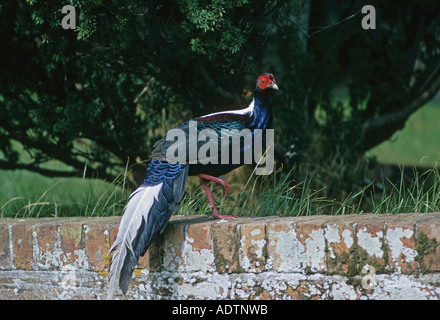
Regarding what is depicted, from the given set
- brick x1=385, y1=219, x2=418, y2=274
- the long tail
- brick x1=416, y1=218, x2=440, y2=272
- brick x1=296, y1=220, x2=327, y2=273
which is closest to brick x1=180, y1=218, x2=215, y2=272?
the long tail

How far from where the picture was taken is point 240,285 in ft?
10.7

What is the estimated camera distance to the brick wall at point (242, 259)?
294 cm

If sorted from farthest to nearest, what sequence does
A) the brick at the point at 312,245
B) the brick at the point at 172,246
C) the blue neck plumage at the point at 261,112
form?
the blue neck plumage at the point at 261,112 < the brick at the point at 172,246 < the brick at the point at 312,245

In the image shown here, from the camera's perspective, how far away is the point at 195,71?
4.88m

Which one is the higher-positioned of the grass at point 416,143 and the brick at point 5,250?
the grass at point 416,143

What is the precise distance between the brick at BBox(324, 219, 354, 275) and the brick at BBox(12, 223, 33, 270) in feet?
5.39

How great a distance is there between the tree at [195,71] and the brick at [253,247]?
1094 millimetres

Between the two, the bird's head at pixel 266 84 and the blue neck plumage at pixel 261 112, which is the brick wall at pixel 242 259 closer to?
the blue neck plumage at pixel 261 112

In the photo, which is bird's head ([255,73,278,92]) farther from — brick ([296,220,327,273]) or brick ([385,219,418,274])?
brick ([385,219,418,274])

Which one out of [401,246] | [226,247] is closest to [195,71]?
[226,247]

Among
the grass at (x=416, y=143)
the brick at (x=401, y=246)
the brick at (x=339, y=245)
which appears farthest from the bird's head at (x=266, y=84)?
the grass at (x=416, y=143)

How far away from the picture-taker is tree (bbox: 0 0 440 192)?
4.11 metres

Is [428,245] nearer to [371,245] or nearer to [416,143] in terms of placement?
[371,245]

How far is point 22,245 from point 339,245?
1751 millimetres
